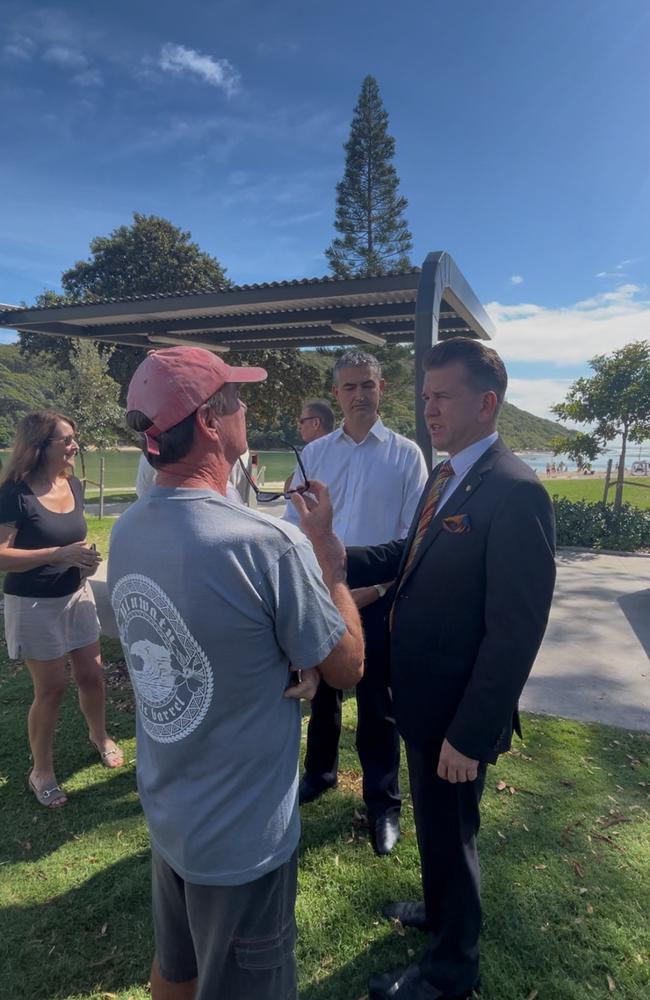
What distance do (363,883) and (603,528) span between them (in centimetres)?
932

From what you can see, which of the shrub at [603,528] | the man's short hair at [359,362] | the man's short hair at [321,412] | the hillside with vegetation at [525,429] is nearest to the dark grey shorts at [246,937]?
the man's short hair at [359,362]

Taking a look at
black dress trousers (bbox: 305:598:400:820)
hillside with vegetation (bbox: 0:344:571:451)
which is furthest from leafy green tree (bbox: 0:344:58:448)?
black dress trousers (bbox: 305:598:400:820)

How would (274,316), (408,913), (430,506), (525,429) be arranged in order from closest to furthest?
(430,506)
(408,913)
(274,316)
(525,429)

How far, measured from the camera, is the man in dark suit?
1.52 meters

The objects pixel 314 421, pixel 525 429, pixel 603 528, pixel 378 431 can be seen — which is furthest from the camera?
pixel 525 429

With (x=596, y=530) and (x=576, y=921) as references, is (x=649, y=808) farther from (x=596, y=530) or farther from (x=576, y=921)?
(x=596, y=530)

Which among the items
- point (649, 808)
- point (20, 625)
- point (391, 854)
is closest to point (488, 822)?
point (391, 854)

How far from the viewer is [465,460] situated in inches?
70.9

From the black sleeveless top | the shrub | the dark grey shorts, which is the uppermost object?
the black sleeveless top

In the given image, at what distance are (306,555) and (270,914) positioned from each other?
2.50 ft

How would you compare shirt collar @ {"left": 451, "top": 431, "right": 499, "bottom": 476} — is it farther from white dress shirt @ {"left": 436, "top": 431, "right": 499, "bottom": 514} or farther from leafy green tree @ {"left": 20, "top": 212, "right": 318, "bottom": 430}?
leafy green tree @ {"left": 20, "top": 212, "right": 318, "bottom": 430}

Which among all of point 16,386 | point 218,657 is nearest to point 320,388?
point 218,657

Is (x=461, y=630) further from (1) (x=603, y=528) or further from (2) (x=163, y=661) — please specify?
(1) (x=603, y=528)

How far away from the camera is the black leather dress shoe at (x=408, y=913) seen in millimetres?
2174
